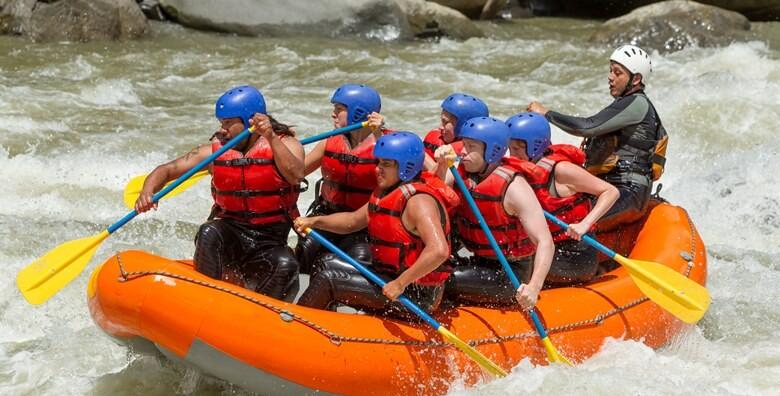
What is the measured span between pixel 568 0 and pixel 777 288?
11.7m

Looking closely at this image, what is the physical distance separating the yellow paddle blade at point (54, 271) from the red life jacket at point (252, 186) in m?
0.58

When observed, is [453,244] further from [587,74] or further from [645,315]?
[587,74]

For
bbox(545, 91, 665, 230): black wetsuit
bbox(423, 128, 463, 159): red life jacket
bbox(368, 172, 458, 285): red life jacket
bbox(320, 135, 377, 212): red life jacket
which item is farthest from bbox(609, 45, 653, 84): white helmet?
bbox(368, 172, 458, 285): red life jacket

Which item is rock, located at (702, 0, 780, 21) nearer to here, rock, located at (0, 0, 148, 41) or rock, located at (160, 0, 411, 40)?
rock, located at (160, 0, 411, 40)

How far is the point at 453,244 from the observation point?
4.91 metres

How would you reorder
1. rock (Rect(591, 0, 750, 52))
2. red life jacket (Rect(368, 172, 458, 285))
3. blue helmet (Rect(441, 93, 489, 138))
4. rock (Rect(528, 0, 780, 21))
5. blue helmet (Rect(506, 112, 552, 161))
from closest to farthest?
red life jacket (Rect(368, 172, 458, 285))
blue helmet (Rect(506, 112, 552, 161))
blue helmet (Rect(441, 93, 489, 138))
rock (Rect(591, 0, 750, 52))
rock (Rect(528, 0, 780, 21))

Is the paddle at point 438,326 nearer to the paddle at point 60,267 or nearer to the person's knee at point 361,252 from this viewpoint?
the person's knee at point 361,252

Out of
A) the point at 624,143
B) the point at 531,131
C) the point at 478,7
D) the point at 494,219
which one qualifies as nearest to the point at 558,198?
the point at 531,131

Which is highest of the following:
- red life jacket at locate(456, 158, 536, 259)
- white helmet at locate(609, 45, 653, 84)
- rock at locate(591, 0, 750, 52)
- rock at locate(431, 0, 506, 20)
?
white helmet at locate(609, 45, 653, 84)

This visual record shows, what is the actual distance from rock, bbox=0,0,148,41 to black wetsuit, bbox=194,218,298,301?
8558 mm

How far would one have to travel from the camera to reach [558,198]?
509 centimetres

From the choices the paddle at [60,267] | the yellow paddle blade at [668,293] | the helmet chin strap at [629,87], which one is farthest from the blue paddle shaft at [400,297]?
the helmet chin strap at [629,87]

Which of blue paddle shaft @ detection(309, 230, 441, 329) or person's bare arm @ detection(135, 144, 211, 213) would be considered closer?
blue paddle shaft @ detection(309, 230, 441, 329)

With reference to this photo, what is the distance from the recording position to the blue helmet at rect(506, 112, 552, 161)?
4844mm
